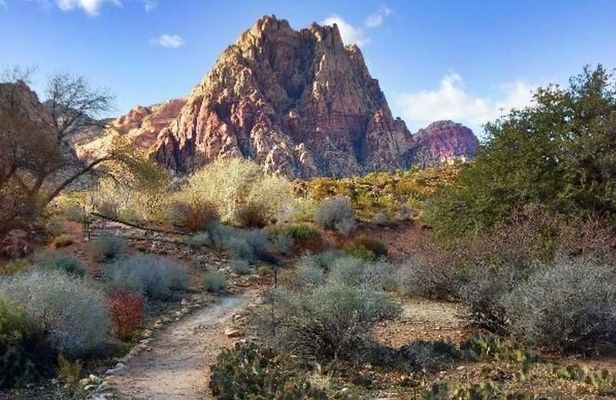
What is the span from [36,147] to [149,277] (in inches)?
341

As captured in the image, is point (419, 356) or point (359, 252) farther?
point (359, 252)

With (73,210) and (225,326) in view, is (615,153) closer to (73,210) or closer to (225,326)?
(225,326)

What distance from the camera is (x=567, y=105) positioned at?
16.3 meters

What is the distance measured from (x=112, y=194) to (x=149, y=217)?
411cm

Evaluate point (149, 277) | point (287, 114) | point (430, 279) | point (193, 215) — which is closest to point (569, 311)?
point (430, 279)

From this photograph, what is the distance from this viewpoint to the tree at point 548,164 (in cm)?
1494

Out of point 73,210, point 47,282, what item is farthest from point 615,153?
point 73,210

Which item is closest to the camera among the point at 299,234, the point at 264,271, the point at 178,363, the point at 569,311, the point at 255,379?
the point at 255,379

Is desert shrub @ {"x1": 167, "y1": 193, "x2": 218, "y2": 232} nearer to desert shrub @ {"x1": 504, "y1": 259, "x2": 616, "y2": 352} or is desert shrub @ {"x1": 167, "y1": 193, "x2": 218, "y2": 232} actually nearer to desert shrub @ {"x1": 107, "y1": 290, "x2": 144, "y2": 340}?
desert shrub @ {"x1": 107, "y1": 290, "x2": 144, "y2": 340}

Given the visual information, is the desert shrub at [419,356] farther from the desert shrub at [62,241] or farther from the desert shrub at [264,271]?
the desert shrub at [62,241]

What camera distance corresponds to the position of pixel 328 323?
321 inches

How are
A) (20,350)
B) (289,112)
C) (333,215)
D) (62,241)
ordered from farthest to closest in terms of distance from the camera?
(289,112) → (333,215) → (62,241) → (20,350)

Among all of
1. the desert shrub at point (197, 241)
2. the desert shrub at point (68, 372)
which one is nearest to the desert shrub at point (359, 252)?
the desert shrub at point (197, 241)

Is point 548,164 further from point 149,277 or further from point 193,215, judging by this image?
point 193,215
